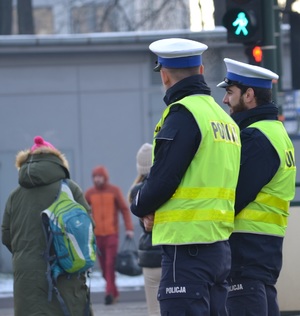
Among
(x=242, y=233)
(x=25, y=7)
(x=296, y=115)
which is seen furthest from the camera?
(x=25, y=7)

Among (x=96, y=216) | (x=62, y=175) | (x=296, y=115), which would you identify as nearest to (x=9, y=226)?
(x=62, y=175)

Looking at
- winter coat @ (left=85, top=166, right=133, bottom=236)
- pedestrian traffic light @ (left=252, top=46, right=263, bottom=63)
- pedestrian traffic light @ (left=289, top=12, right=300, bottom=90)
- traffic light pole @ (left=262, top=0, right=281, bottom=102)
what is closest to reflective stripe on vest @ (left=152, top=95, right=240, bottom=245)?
traffic light pole @ (left=262, top=0, right=281, bottom=102)

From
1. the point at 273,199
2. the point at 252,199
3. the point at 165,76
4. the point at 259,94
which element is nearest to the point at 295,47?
the point at 259,94

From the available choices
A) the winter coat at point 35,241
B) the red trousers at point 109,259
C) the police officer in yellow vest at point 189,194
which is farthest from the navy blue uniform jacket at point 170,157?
the red trousers at point 109,259

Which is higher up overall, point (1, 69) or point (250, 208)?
point (1, 69)

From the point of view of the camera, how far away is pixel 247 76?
581 centimetres

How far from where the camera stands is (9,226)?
726 cm

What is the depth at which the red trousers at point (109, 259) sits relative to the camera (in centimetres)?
1318

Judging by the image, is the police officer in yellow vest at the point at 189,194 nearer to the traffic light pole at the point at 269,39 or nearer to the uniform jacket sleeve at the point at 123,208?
the traffic light pole at the point at 269,39

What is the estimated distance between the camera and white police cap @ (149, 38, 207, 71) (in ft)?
15.8

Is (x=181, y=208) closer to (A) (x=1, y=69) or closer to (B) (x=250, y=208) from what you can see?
(B) (x=250, y=208)

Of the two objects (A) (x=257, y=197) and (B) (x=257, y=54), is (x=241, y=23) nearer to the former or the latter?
(B) (x=257, y=54)

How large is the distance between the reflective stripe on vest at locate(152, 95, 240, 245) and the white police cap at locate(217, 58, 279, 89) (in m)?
0.99

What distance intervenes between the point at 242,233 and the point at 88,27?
42.9 metres
